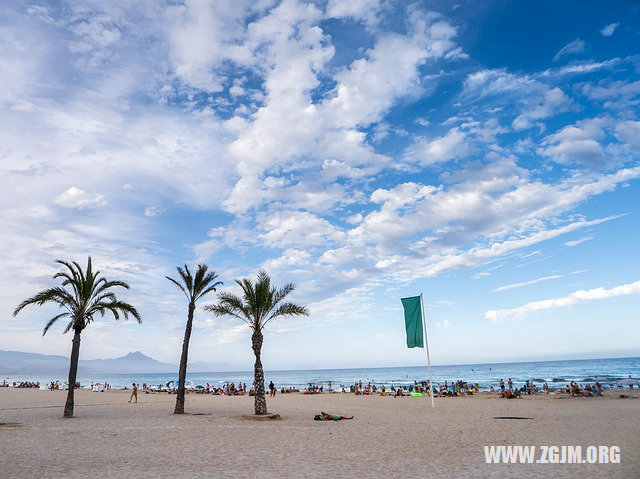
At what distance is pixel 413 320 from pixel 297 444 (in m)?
13.9

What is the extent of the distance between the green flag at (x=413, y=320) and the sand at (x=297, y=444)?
15.4ft

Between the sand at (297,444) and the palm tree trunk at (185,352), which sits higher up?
the palm tree trunk at (185,352)

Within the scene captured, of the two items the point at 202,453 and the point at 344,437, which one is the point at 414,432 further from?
the point at 202,453

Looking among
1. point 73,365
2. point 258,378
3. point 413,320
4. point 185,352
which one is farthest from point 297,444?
point 73,365

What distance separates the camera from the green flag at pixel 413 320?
25.7m

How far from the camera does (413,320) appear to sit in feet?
86.0

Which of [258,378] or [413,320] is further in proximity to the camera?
[413,320]

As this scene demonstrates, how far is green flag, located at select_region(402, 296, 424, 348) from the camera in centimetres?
2573

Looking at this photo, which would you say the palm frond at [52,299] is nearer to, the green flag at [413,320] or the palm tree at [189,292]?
the palm tree at [189,292]

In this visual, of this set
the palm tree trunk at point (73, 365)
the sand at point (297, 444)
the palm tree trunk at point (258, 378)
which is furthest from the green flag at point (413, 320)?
the palm tree trunk at point (73, 365)

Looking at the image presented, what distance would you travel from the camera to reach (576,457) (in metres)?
11.5

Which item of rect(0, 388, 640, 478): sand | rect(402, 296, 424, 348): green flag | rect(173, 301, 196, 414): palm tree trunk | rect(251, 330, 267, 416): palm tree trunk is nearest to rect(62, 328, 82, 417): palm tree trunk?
rect(0, 388, 640, 478): sand

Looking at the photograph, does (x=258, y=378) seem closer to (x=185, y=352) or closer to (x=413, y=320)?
(x=185, y=352)

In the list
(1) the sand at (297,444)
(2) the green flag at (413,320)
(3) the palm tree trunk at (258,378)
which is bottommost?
(1) the sand at (297,444)
